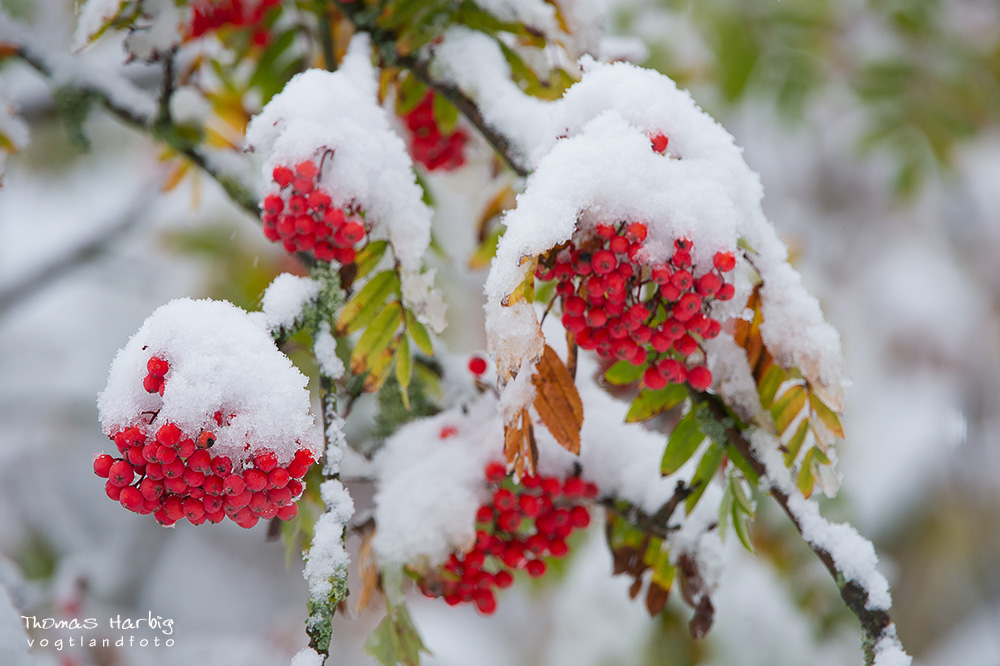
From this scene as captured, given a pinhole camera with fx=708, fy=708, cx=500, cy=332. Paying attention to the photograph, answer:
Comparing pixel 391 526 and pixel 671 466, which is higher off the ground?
pixel 671 466

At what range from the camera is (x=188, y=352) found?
909 mm

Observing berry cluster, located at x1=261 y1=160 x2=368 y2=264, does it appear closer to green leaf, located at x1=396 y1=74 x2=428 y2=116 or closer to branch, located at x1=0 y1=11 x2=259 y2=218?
branch, located at x1=0 y1=11 x2=259 y2=218

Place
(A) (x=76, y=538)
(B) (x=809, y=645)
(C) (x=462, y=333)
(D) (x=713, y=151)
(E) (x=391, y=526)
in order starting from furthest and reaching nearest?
1. (C) (x=462, y=333)
2. (A) (x=76, y=538)
3. (B) (x=809, y=645)
4. (E) (x=391, y=526)
5. (D) (x=713, y=151)

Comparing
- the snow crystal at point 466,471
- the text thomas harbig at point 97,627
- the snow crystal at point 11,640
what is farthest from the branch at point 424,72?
the text thomas harbig at point 97,627

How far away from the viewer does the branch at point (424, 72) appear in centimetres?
132

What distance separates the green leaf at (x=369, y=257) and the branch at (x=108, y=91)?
0.42 metres

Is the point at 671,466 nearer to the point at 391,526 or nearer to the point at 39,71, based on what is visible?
the point at 391,526

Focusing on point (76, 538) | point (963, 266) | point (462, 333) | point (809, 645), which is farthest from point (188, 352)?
point (963, 266)

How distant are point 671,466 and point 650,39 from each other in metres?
2.55

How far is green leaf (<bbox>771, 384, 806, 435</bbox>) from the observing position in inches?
47.2

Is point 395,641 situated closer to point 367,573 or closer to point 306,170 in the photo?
point 367,573

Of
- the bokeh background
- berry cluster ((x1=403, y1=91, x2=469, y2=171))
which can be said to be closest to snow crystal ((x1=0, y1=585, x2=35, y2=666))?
the bokeh background

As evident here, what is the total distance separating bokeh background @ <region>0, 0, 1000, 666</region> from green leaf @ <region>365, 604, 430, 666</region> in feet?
1.98

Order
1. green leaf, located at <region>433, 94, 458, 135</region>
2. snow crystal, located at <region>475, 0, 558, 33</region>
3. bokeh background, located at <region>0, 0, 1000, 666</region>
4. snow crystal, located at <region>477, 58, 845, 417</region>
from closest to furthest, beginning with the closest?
1. snow crystal, located at <region>477, 58, 845, 417</region>
2. snow crystal, located at <region>475, 0, 558, 33</region>
3. green leaf, located at <region>433, 94, 458, 135</region>
4. bokeh background, located at <region>0, 0, 1000, 666</region>
